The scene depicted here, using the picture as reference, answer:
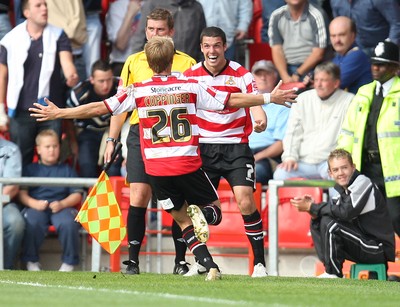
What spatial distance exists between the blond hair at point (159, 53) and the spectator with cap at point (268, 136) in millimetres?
4302

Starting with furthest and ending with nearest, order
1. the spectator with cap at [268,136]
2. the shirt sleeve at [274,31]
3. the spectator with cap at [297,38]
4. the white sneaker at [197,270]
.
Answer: the shirt sleeve at [274,31] → the spectator with cap at [297,38] → the spectator with cap at [268,136] → the white sneaker at [197,270]

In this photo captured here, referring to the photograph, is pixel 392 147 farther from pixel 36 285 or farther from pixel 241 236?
pixel 36 285

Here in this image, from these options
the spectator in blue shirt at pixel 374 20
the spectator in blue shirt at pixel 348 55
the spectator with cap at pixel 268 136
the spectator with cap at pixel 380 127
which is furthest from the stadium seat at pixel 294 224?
the spectator in blue shirt at pixel 374 20

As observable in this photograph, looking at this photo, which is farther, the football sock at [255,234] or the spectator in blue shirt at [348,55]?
the spectator in blue shirt at [348,55]

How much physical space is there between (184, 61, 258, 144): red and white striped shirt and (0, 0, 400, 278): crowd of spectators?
2.30m

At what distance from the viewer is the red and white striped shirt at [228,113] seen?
417 inches

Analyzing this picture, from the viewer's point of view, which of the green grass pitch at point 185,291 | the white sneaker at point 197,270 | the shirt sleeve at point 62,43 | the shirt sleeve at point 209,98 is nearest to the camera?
the green grass pitch at point 185,291

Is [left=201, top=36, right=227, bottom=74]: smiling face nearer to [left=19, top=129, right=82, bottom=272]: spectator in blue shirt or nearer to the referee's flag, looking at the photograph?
the referee's flag

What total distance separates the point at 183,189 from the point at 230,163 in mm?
1032

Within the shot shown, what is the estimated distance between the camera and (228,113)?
10.6m

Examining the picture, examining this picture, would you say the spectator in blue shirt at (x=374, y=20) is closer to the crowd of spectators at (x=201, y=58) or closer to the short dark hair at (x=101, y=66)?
the crowd of spectators at (x=201, y=58)

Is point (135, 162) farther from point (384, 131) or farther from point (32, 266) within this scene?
point (32, 266)

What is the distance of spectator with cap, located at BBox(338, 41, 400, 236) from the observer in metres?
11.7

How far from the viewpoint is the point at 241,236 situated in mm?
13141
